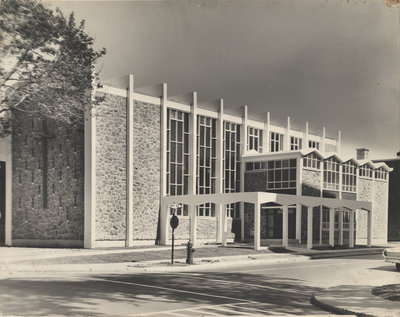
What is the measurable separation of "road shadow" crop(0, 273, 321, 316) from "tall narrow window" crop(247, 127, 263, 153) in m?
23.3

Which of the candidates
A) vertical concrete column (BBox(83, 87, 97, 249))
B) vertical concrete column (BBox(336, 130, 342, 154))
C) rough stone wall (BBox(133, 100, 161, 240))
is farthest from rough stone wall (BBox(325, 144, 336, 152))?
vertical concrete column (BBox(83, 87, 97, 249))

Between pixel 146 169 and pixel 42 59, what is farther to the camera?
pixel 146 169

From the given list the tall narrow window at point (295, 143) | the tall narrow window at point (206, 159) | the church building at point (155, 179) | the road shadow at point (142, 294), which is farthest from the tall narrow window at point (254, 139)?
the road shadow at point (142, 294)

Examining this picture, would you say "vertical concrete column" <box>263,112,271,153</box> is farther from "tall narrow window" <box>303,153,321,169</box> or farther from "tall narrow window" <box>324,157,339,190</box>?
"tall narrow window" <box>324,157,339,190</box>

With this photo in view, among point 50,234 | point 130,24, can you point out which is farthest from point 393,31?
point 50,234

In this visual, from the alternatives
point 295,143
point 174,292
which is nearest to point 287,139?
point 295,143

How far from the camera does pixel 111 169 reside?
28.2m

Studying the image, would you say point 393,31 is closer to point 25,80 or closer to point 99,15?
point 99,15

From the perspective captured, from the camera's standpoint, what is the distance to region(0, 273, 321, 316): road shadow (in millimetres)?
9875

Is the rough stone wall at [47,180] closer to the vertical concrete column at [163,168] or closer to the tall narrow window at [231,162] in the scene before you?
the vertical concrete column at [163,168]

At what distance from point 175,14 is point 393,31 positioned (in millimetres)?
5172

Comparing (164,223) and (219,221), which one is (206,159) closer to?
(219,221)

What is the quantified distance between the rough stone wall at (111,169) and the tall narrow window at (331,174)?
16769 millimetres

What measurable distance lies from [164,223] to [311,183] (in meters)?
11.8
